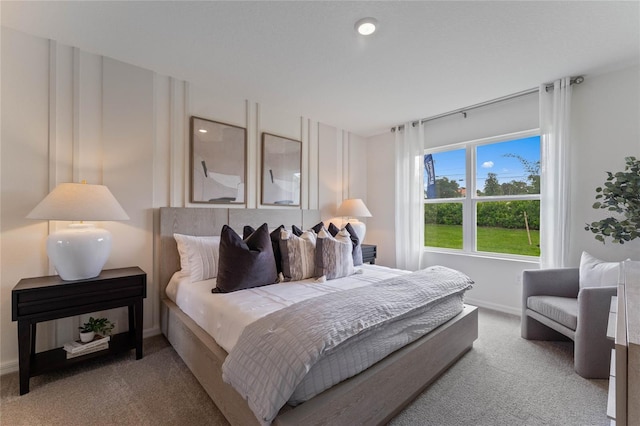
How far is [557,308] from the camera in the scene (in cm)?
223

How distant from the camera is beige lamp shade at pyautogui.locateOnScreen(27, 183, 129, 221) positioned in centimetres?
183

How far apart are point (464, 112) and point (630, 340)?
354 centimetres

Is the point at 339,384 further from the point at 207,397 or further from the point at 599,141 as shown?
the point at 599,141

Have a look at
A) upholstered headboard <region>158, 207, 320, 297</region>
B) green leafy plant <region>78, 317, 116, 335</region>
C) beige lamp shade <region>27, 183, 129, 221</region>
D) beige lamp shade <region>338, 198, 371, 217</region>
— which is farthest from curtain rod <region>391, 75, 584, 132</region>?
green leafy plant <region>78, 317, 116, 335</region>

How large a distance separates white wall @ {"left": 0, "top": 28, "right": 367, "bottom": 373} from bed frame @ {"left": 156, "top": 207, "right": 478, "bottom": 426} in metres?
0.21

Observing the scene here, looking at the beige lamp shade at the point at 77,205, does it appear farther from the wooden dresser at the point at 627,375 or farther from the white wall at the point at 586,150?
the white wall at the point at 586,150

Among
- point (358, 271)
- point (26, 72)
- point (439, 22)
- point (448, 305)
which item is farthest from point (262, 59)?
point (448, 305)

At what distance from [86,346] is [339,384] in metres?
1.98

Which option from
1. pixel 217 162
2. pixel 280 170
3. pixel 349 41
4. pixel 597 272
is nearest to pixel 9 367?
pixel 217 162

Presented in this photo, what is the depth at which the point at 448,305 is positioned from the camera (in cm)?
208

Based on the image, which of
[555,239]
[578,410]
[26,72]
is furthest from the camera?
[555,239]

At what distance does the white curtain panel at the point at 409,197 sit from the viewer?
393 centimetres

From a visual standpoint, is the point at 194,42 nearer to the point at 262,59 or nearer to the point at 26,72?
the point at 262,59

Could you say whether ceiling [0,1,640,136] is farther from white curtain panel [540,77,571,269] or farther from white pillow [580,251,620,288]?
white pillow [580,251,620,288]
